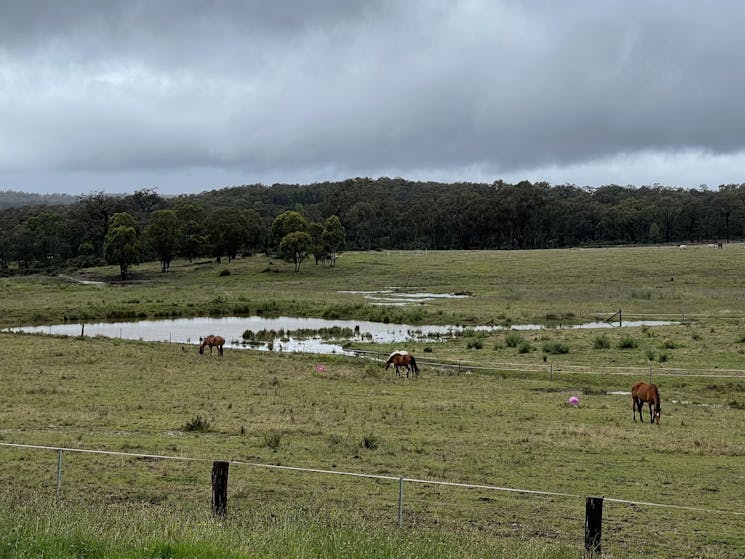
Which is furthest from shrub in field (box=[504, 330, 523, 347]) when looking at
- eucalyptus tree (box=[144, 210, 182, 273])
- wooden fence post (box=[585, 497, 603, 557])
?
eucalyptus tree (box=[144, 210, 182, 273])

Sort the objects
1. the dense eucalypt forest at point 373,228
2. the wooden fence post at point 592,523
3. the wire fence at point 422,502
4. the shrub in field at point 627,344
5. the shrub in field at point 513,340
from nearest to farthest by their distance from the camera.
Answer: the wooden fence post at point 592,523
the wire fence at point 422,502
the shrub in field at point 627,344
the shrub in field at point 513,340
the dense eucalypt forest at point 373,228

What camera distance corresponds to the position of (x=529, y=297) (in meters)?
79.2

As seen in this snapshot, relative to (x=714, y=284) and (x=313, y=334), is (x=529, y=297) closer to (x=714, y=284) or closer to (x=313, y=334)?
(x=714, y=284)

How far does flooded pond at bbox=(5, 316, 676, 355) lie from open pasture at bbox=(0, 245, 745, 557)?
12.5ft

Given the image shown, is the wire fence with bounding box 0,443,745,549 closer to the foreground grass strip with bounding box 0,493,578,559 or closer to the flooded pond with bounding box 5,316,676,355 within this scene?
the foreground grass strip with bounding box 0,493,578,559

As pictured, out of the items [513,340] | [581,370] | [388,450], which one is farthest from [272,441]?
[513,340]

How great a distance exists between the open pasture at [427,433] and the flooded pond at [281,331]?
3.82 metres

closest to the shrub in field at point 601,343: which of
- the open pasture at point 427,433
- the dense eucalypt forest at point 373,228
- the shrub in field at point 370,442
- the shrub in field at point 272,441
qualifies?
the open pasture at point 427,433

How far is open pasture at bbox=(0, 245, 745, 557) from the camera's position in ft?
45.9

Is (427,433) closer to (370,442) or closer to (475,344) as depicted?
(370,442)

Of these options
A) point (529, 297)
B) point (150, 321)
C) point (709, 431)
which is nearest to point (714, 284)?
point (529, 297)

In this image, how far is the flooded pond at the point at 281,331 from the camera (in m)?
50.8

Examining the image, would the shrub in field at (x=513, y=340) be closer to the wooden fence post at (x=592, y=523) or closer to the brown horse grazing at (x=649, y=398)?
the brown horse grazing at (x=649, y=398)

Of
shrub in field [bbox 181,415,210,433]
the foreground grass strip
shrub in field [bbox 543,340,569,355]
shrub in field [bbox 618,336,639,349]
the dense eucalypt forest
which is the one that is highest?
the dense eucalypt forest
